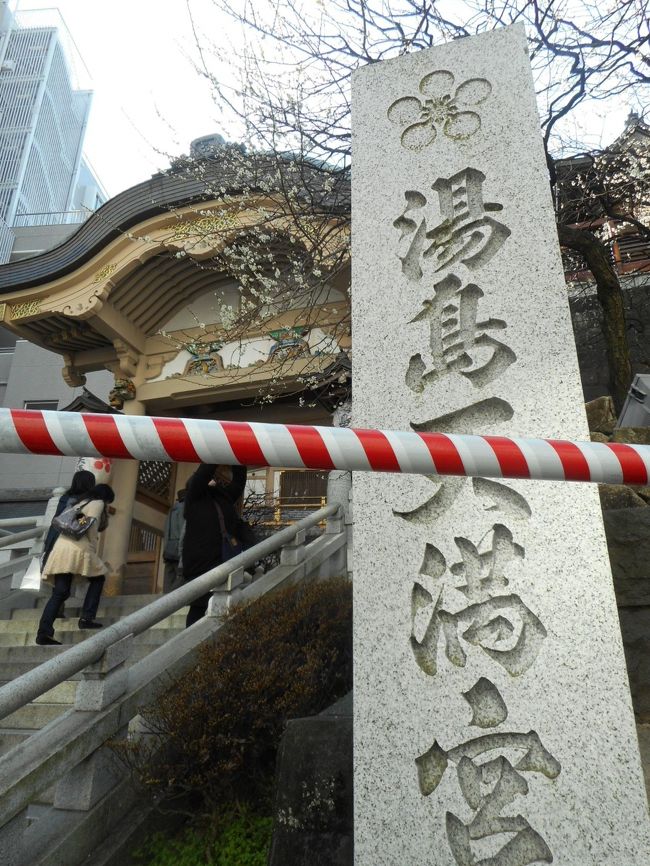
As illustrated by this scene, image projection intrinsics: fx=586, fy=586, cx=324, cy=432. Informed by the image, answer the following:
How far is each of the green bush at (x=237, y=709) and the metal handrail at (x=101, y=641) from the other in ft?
1.38

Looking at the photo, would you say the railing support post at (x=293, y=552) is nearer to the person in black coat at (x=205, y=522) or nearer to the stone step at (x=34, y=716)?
the person in black coat at (x=205, y=522)

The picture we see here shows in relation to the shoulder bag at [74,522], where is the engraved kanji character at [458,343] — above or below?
above

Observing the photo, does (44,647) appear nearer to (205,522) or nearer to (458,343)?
(205,522)

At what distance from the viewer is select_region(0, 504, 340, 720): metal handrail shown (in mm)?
2842

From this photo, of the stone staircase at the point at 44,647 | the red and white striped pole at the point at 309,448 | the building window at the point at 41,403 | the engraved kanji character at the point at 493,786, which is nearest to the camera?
the red and white striped pole at the point at 309,448

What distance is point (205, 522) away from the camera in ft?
16.1

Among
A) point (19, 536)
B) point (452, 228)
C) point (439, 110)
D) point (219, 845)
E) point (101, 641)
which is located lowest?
point (219, 845)

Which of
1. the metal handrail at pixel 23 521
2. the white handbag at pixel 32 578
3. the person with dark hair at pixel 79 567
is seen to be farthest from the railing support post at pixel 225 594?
the metal handrail at pixel 23 521

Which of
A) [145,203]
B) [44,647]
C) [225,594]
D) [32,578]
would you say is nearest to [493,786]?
[225,594]

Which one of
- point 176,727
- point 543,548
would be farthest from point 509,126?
point 176,727

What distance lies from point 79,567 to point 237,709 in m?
2.54

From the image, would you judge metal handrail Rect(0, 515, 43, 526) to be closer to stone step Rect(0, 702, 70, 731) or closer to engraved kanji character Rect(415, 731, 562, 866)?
stone step Rect(0, 702, 70, 731)

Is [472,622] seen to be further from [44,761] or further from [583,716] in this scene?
[44,761]

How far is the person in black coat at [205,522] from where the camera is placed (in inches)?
190
